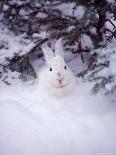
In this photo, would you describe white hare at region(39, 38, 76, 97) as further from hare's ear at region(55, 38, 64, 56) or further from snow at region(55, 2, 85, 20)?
snow at region(55, 2, 85, 20)

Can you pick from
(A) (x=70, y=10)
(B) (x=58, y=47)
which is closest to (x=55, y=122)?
(B) (x=58, y=47)

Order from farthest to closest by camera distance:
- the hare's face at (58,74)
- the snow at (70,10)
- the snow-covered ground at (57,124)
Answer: the snow at (70,10), the hare's face at (58,74), the snow-covered ground at (57,124)

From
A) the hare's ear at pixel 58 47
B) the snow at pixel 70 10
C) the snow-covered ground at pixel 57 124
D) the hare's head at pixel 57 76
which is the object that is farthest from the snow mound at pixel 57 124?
the snow at pixel 70 10

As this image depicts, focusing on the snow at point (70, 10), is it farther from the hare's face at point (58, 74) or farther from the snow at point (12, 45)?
the hare's face at point (58, 74)

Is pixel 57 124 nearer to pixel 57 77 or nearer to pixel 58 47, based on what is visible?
pixel 57 77

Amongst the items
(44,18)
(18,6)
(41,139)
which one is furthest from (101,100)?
(18,6)
